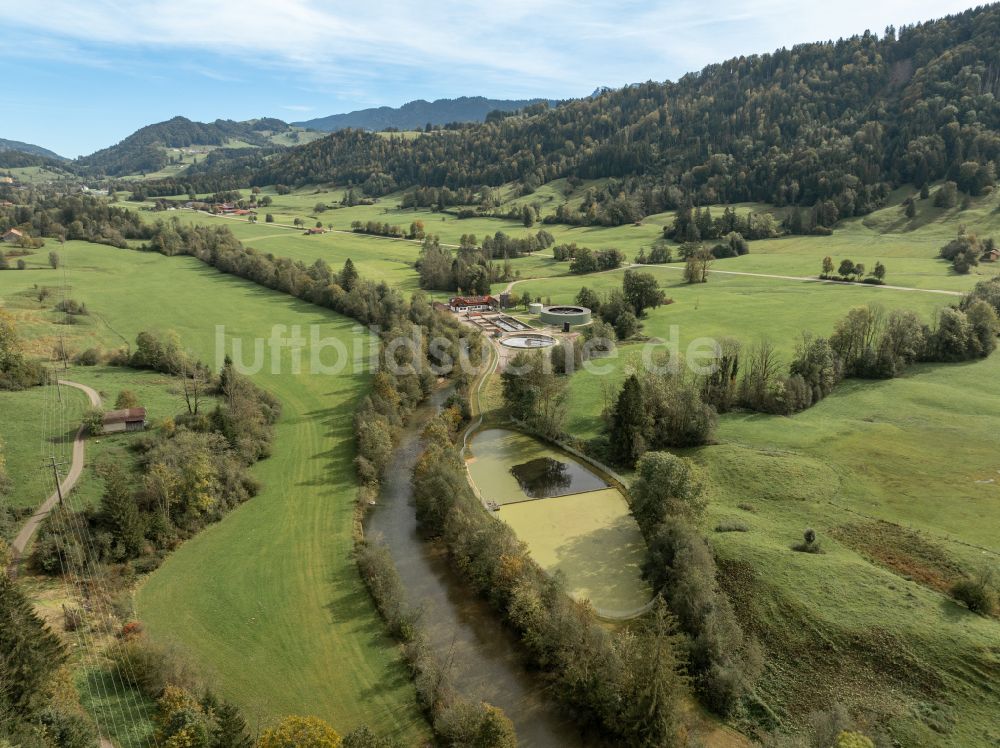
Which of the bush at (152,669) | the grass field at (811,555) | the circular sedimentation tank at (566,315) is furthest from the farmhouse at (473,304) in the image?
the bush at (152,669)

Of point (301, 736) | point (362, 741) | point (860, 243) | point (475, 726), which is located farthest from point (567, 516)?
point (860, 243)

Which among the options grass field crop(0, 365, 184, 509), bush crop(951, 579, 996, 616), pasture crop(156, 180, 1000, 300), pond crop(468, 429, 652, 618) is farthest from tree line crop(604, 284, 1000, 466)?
grass field crop(0, 365, 184, 509)

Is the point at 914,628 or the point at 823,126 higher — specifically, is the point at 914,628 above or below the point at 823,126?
below

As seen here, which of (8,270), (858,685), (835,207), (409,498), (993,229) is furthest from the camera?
(835,207)

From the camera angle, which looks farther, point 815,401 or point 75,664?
point 815,401

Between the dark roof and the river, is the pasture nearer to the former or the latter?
the dark roof

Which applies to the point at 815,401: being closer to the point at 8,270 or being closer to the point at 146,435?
the point at 146,435

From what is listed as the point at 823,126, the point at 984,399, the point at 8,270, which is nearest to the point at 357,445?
the point at 984,399

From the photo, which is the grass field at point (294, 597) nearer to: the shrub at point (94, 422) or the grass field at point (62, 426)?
the grass field at point (62, 426)
